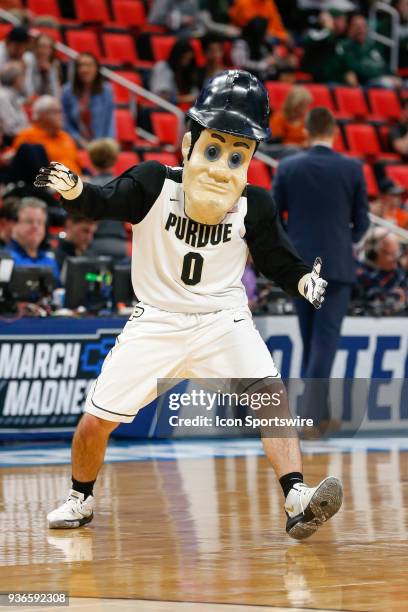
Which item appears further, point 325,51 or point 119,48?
point 325,51

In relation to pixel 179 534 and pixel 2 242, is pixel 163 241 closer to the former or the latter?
pixel 179 534

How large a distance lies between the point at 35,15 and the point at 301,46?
4.09 metres

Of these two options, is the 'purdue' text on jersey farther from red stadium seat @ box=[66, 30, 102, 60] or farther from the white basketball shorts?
red stadium seat @ box=[66, 30, 102, 60]

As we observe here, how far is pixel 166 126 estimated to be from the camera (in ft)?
50.6

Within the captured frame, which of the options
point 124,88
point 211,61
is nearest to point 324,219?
point 211,61

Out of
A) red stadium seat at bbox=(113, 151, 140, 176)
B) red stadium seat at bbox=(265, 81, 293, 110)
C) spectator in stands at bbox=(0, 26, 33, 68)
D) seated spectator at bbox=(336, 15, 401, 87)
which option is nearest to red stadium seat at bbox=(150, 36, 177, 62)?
red stadium seat at bbox=(265, 81, 293, 110)

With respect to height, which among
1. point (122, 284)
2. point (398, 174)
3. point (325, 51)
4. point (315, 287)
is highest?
point (315, 287)

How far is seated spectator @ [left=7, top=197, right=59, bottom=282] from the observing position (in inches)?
385

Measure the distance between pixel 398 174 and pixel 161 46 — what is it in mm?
3029

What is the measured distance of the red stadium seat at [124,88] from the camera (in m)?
15.4

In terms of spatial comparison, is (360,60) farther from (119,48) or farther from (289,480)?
(289,480)

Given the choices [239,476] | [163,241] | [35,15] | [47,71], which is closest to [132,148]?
[47,71]

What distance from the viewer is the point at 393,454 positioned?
916 centimetres

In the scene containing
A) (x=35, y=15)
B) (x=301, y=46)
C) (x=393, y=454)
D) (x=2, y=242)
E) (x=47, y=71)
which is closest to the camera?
(x=393, y=454)
